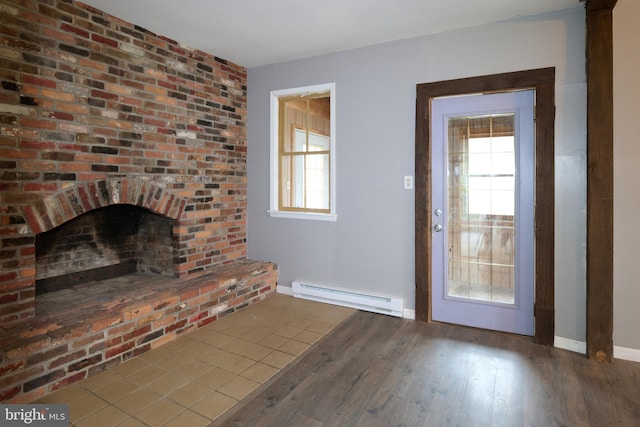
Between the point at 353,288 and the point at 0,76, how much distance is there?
320 cm

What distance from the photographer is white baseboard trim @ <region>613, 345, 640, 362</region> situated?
2705 millimetres

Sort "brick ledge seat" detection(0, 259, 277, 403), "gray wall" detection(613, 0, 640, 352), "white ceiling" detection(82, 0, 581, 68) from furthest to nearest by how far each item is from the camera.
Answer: "white ceiling" detection(82, 0, 581, 68), "gray wall" detection(613, 0, 640, 352), "brick ledge seat" detection(0, 259, 277, 403)

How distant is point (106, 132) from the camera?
9.73 ft

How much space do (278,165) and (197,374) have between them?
8.00 feet

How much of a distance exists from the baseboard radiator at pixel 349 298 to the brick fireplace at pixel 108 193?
417 mm

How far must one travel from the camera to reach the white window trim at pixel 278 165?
12.6 ft

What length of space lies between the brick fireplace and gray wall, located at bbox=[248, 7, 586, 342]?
0.33 meters

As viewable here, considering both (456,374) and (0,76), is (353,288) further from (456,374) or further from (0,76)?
(0,76)

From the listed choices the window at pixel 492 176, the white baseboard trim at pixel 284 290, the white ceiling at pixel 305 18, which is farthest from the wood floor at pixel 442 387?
the white ceiling at pixel 305 18

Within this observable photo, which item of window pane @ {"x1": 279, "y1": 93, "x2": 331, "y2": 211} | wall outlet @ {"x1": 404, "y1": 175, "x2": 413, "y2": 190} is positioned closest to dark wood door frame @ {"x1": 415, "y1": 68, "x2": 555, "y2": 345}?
wall outlet @ {"x1": 404, "y1": 175, "x2": 413, "y2": 190}

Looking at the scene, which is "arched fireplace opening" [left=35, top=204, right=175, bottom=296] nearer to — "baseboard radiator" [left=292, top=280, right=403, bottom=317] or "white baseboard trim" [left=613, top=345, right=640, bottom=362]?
"baseboard radiator" [left=292, top=280, right=403, bottom=317]

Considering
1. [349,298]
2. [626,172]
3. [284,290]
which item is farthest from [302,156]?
[626,172]

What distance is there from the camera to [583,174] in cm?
282

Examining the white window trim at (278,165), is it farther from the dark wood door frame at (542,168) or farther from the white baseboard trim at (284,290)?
the dark wood door frame at (542,168)
